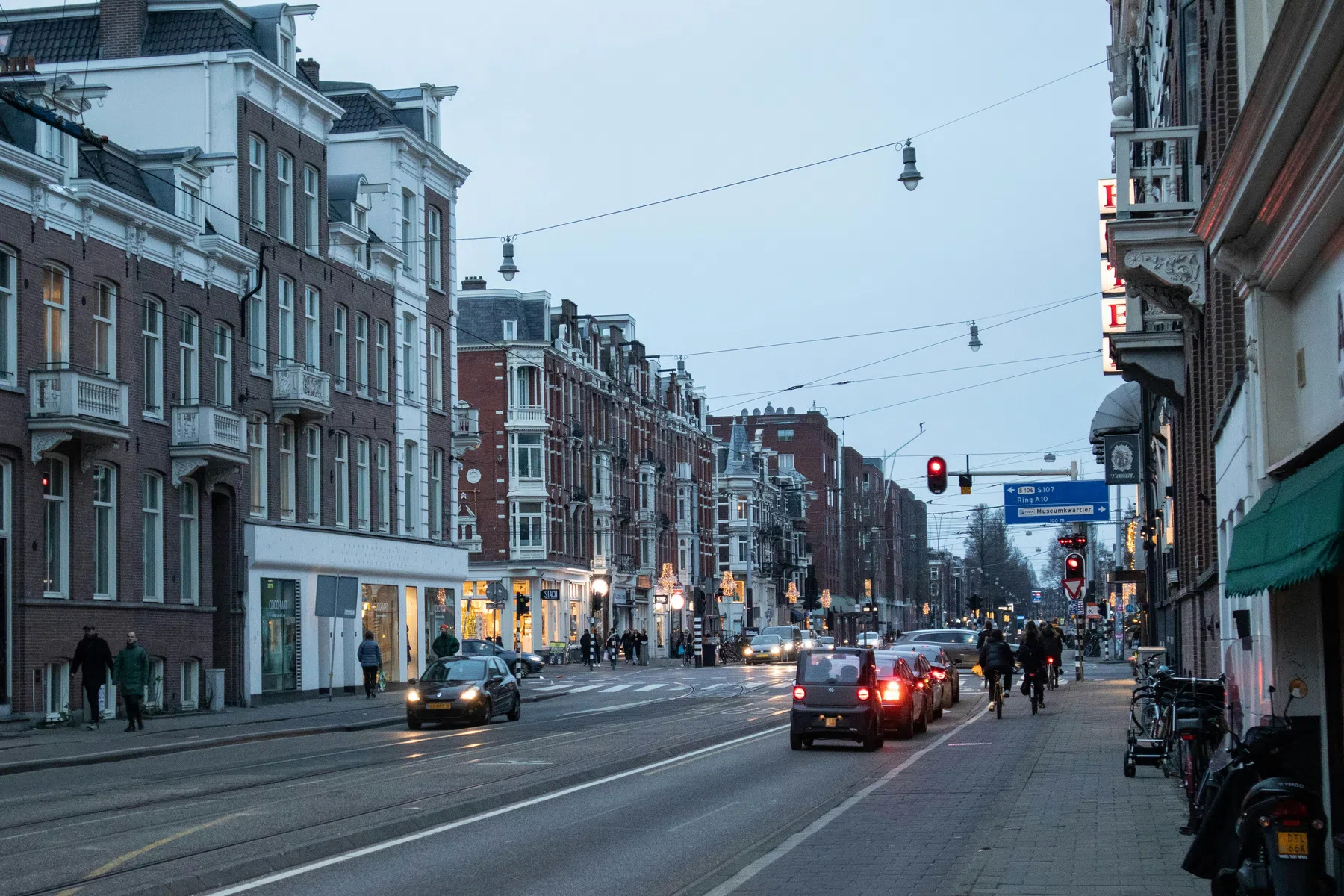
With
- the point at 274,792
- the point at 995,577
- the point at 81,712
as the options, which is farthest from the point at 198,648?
the point at 995,577

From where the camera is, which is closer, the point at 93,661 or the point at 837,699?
the point at 837,699

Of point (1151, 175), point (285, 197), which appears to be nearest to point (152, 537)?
point (285, 197)

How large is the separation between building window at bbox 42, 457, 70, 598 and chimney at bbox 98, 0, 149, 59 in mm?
13471

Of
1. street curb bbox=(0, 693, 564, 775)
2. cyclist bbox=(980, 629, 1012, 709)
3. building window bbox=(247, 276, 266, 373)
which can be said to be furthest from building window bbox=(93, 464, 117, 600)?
cyclist bbox=(980, 629, 1012, 709)

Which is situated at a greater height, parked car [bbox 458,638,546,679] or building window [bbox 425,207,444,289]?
building window [bbox 425,207,444,289]

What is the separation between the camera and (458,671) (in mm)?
34281

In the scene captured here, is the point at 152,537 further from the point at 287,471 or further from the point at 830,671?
the point at 830,671

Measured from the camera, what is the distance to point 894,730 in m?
28.2

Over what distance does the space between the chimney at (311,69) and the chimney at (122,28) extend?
7413 millimetres

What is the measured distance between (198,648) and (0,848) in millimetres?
25334

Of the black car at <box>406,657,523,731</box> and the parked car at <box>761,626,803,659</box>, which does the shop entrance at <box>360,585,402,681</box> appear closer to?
the black car at <box>406,657,523,731</box>

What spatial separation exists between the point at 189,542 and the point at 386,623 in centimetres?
1255

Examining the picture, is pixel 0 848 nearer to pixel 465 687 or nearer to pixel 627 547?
pixel 465 687

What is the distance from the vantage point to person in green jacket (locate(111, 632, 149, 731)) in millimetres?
31297
